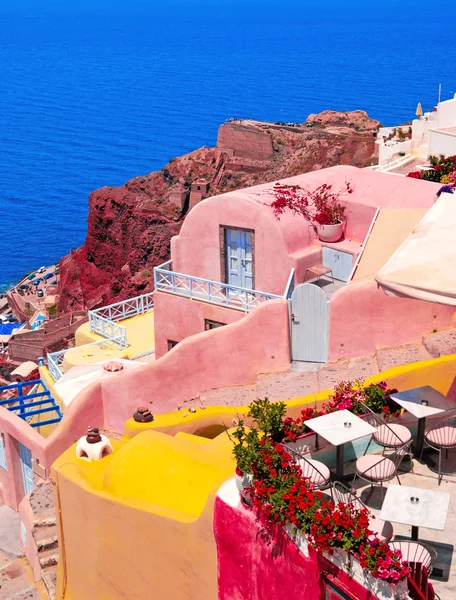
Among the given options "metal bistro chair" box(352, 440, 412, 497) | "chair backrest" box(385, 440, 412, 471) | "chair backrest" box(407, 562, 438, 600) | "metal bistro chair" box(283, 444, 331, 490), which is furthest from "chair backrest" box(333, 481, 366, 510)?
"chair backrest" box(407, 562, 438, 600)

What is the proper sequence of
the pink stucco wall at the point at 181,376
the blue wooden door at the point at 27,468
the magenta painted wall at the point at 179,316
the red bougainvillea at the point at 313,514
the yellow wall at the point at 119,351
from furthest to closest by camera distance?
the yellow wall at the point at 119,351
the magenta painted wall at the point at 179,316
the blue wooden door at the point at 27,468
the pink stucco wall at the point at 181,376
the red bougainvillea at the point at 313,514

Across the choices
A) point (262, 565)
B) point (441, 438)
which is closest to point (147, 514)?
point (262, 565)

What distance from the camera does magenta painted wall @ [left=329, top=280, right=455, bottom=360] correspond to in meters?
16.4

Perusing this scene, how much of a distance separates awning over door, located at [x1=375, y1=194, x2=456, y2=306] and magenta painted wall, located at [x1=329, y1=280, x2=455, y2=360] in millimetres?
3524

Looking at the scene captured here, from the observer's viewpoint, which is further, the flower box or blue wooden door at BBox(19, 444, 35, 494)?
blue wooden door at BBox(19, 444, 35, 494)

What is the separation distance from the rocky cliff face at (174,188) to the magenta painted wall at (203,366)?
47.3 m

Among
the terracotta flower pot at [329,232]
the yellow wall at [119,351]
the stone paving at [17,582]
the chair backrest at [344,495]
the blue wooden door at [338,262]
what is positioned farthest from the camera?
the yellow wall at [119,351]

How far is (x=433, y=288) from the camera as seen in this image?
10.7m

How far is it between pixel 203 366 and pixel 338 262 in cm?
438

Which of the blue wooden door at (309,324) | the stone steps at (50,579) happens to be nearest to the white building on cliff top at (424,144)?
the blue wooden door at (309,324)

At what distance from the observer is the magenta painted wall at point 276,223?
19219mm

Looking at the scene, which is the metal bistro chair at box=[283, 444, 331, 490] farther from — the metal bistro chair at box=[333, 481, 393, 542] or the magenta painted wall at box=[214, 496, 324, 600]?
the magenta painted wall at box=[214, 496, 324, 600]

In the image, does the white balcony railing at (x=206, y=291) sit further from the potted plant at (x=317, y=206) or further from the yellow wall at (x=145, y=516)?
the yellow wall at (x=145, y=516)

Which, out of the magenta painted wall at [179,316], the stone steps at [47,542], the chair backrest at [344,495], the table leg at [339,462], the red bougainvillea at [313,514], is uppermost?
the red bougainvillea at [313,514]
